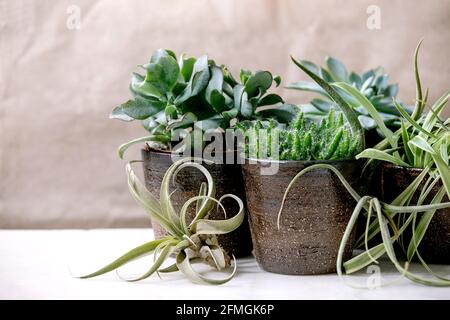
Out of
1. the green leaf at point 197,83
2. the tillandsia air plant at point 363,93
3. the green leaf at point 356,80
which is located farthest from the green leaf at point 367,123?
the green leaf at point 197,83

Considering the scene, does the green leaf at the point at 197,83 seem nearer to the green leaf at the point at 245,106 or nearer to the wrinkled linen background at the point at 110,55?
the green leaf at the point at 245,106

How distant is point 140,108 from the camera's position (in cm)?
78

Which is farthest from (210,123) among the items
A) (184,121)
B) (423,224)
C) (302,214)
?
(423,224)

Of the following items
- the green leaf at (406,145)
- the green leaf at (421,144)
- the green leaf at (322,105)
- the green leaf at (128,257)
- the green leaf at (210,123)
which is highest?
the green leaf at (210,123)

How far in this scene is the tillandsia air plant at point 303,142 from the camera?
72 cm

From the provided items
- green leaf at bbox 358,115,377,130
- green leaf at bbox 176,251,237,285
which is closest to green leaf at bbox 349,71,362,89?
green leaf at bbox 358,115,377,130

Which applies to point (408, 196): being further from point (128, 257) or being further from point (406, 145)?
point (128, 257)

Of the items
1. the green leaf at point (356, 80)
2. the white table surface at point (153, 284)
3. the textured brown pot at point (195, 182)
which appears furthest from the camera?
the green leaf at point (356, 80)

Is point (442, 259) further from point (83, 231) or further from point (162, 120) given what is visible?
point (83, 231)

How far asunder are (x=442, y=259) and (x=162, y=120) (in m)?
0.35

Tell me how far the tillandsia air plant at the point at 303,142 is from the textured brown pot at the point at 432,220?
0.07 meters

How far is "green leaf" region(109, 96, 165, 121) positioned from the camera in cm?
77

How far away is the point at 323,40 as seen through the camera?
104cm

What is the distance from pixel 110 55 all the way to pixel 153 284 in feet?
1.41
